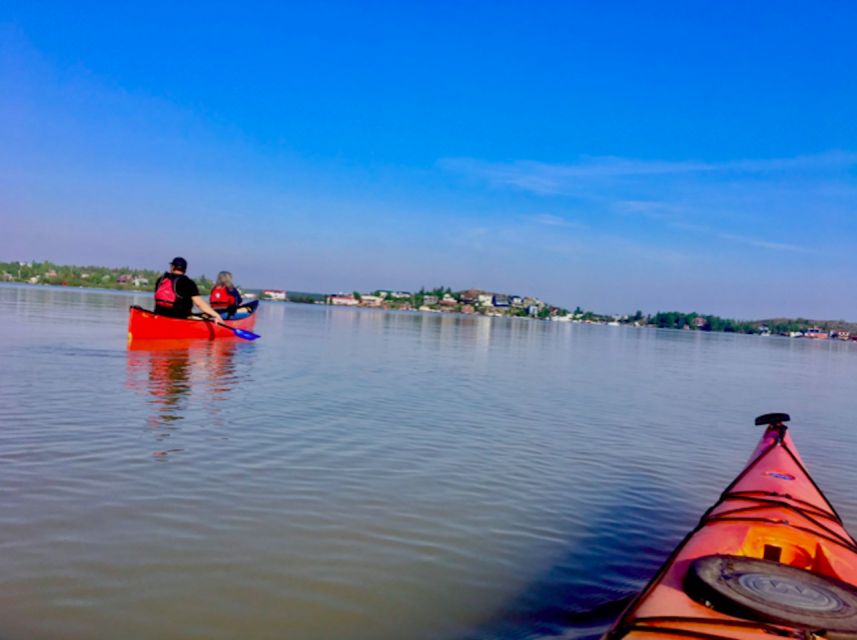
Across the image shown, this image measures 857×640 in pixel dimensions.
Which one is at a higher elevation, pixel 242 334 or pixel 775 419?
pixel 775 419

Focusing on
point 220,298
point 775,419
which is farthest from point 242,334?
point 775,419

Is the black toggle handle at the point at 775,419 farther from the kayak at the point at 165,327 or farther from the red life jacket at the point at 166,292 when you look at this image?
the red life jacket at the point at 166,292

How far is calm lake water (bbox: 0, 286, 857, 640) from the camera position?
14.4ft

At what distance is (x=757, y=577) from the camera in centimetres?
363

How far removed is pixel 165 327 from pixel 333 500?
14.6 m

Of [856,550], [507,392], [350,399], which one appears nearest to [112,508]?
[856,550]

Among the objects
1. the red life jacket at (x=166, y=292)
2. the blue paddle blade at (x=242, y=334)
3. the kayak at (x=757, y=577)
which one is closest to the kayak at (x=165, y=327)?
the red life jacket at (x=166, y=292)

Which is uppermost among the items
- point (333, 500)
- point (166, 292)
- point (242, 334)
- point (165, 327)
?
point (166, 292)

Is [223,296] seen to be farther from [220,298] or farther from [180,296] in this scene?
[180,296]

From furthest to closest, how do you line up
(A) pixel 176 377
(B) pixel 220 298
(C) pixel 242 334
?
(B) pixel 220 298 → (C) pixel 242 334 → (A) pixel 176 377

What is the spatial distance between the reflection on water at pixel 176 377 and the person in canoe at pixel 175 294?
39.2 inches

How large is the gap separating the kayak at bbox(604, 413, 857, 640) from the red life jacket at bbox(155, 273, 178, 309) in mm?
16827

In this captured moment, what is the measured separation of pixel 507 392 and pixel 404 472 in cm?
866

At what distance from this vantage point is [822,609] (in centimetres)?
332
